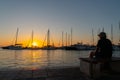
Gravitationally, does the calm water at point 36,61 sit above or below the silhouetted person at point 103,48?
below

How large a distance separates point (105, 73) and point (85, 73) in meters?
0.89

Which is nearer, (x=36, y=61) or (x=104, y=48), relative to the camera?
(x=104, y=48)

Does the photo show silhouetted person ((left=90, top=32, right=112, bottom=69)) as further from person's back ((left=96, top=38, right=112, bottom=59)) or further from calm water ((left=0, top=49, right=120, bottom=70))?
calm water ((left=0, top=49, right=120, bottom=70))

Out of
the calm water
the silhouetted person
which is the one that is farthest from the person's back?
the calm water

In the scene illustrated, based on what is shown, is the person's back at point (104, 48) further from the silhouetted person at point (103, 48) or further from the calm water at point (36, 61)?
the calm water at point (36, 61)

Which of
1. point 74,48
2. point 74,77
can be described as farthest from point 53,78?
point 74,48

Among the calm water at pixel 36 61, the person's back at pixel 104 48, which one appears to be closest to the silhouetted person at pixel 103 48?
the person's back at pixel 104 48

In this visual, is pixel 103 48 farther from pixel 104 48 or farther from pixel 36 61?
pixel 36 61

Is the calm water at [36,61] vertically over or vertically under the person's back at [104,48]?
under

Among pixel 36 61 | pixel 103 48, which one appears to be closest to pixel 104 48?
pixel 103 48

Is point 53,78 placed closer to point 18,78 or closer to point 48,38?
point 18,78

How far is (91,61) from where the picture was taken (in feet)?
24.9

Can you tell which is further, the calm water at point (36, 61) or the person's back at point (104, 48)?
the calm water at point (36, 61)

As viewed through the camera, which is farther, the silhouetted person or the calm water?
the calm water
